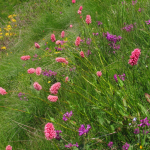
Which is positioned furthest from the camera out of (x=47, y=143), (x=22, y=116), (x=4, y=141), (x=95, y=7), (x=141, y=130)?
(x=95, y=7)

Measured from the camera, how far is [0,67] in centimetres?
442

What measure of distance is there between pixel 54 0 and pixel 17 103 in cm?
604

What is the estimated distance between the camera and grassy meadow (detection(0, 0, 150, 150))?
114 centimetres

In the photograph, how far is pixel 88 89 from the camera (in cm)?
179

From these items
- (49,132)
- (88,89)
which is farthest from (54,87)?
(88,89)

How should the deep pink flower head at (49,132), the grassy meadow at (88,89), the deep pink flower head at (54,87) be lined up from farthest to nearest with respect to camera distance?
the deep pink flower head at (54,87)
the grassy meadow at (88,89)
the deep pink flower head at (49,132)

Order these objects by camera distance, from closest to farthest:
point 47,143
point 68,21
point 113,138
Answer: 1. point 113,138
2. point 47,143
3. point 68,21

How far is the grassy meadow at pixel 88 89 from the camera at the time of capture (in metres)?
1.14

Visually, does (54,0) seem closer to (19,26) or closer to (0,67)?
(19,26)

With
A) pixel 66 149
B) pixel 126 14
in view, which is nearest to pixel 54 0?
pixel 126 14

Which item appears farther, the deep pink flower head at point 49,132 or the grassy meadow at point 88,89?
the grassy meadow at point 88,89

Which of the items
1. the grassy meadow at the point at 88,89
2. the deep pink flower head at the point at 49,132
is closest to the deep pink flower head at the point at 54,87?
the grassy meadow at the point at 88,89

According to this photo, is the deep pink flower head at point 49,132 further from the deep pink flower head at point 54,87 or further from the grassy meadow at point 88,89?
the deep pink flower head at point 54,87

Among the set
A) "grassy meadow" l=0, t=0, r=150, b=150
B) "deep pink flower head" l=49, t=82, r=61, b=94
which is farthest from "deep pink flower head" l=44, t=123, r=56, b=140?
"deep pink flower head" l=49, t=82, r=61, b=94
